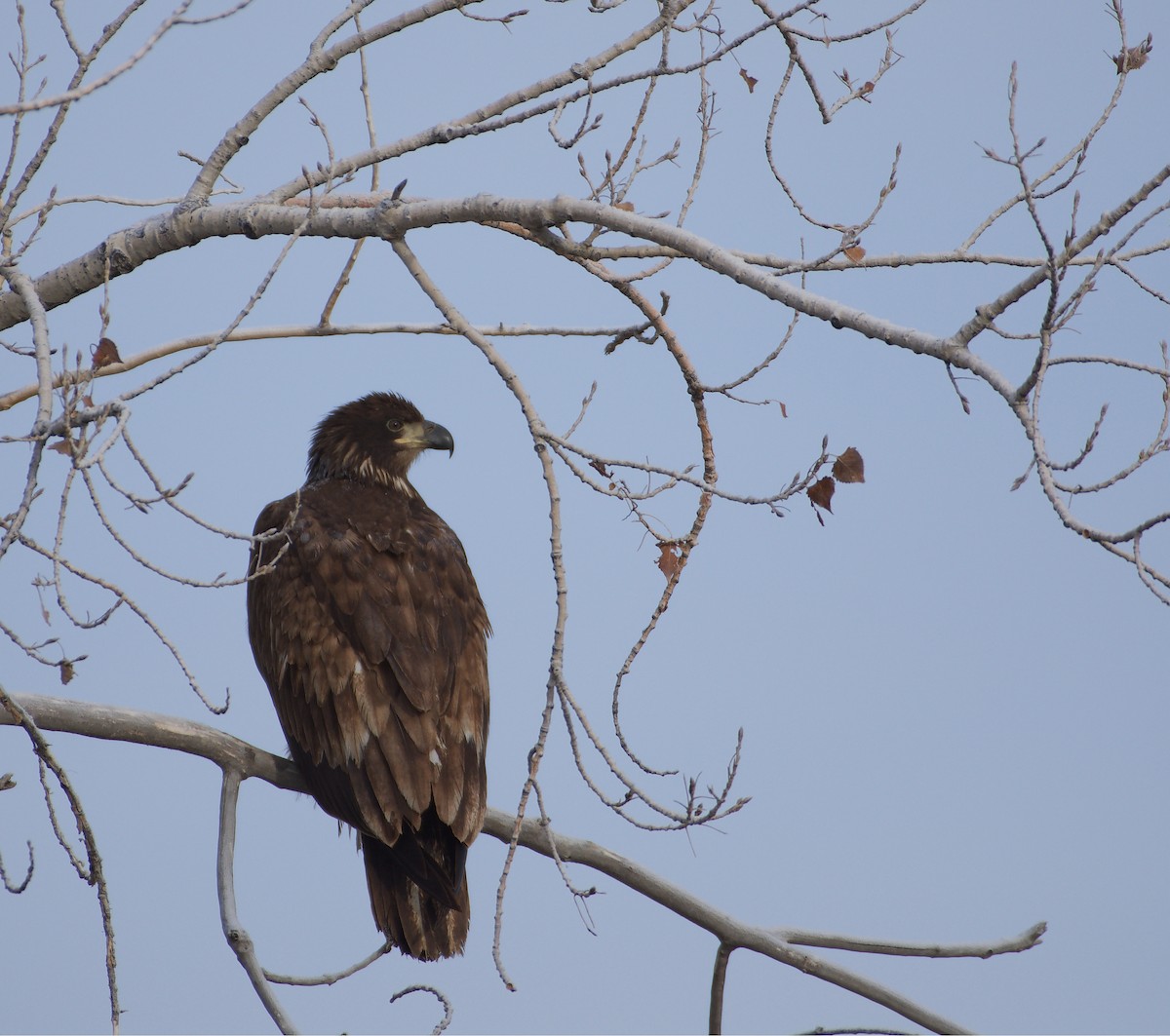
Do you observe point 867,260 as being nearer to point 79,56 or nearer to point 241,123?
point 241,123

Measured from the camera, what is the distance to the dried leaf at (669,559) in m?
3.77

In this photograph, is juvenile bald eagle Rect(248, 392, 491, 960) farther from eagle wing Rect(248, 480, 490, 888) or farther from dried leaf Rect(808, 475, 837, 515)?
dried leaf Rect(808, 475, 837, 515)

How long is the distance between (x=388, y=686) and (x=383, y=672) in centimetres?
5

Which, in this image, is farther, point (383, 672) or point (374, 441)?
point (374, 441)

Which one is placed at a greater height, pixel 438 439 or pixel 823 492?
pixel 438 439

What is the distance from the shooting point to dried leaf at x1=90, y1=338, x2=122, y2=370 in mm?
3187

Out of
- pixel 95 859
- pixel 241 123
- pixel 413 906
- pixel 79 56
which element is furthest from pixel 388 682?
pixel 79 56

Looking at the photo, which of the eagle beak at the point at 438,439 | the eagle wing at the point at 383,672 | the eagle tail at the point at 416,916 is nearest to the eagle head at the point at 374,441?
the eagle beak at the point at 438,439

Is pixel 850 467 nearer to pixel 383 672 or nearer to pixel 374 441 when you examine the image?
pixel 383 672

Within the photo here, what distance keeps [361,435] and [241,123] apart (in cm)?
199

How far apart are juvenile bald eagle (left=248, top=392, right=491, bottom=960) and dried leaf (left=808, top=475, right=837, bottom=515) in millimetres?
1823

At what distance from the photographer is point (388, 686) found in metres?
4.85

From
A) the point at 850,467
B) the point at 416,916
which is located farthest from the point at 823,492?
the point at 416,916

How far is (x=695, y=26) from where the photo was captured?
14.0 ft
